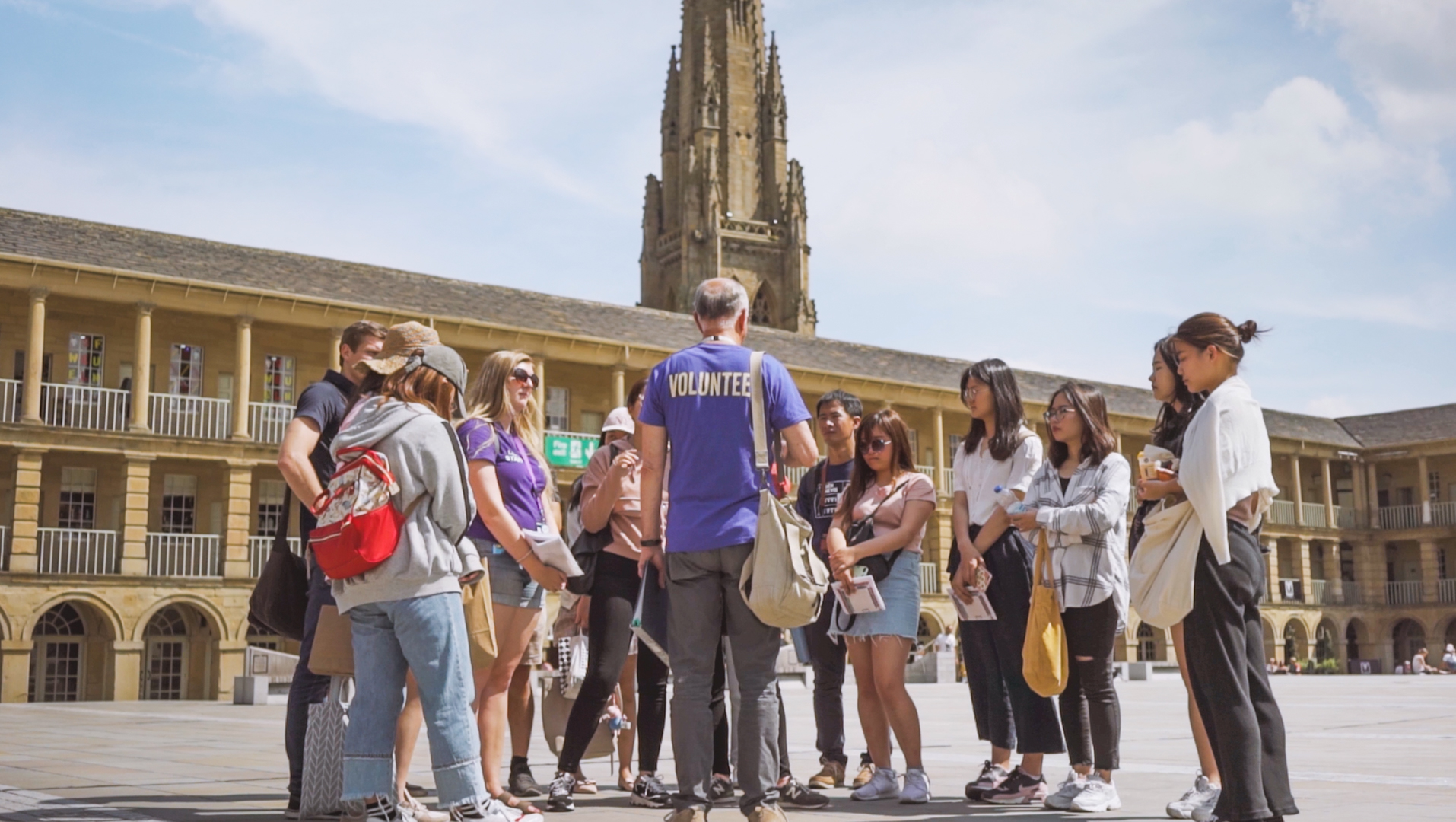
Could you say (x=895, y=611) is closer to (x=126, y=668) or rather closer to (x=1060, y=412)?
(x=1060, y=412)

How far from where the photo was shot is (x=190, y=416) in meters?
28.8

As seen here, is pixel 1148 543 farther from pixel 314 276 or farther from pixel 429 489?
pixel 314 276

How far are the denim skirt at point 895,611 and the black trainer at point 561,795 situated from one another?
142cm

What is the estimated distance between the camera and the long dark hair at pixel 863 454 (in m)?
6.50

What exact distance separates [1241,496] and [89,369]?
1112 inches

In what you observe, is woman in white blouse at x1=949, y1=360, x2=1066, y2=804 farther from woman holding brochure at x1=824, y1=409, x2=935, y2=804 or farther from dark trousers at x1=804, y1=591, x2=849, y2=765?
dark trousers at x1=804, y1=591, x2=849, y2=765

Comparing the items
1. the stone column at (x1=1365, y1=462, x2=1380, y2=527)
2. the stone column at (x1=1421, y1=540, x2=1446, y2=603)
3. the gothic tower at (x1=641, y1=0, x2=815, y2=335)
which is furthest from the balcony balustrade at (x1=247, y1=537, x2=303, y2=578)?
the stone column at (x1=1421, y1=540, x2=1446, y2=603)

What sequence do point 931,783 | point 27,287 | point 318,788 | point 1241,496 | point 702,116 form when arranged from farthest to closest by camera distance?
point 702,116, point 27,287, point 931,783, point 318,788, point 1241,496

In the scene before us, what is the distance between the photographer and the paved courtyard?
5395 mm

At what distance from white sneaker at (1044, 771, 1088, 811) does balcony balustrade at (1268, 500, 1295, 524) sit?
4738 centimetres

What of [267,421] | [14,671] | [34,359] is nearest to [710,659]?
[14,671]

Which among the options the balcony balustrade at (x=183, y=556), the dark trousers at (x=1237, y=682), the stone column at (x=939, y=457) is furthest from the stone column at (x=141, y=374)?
the dark trousers at (x=1237, y=682)

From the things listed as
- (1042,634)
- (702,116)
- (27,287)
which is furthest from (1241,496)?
(702,116)

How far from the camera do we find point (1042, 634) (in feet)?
18.3
